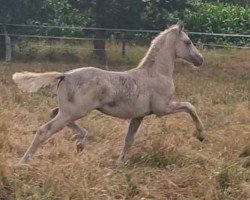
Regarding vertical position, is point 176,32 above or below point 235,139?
above

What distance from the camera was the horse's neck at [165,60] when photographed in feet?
24.4

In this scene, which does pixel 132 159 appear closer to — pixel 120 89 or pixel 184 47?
pixel 120 89

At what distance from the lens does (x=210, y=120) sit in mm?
10070

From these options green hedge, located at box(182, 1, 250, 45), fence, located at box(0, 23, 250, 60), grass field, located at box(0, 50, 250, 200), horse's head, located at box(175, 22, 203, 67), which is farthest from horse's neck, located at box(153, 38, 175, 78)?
green hedge, located at box(182, 1, 250, 45)

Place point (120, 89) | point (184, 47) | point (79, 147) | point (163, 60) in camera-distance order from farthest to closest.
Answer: point (184, 47) < point (163, 60) < point (79, 147) < point (120, 89)

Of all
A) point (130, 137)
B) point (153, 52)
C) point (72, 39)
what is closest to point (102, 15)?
point (72, 39)

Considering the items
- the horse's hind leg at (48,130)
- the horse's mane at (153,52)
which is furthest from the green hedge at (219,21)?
the horse's hind leg at (48,130)

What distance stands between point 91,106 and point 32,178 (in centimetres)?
130

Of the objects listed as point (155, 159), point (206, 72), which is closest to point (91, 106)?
point (155, 159)

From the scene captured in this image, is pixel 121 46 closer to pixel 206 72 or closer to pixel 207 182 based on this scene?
pixel 206 72

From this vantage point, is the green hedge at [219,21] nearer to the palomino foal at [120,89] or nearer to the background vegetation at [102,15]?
the background vegetation at [102,15]

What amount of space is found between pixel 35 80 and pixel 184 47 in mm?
2176

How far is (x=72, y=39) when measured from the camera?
2209 cm

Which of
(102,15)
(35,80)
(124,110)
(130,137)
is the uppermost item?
(35,80)
